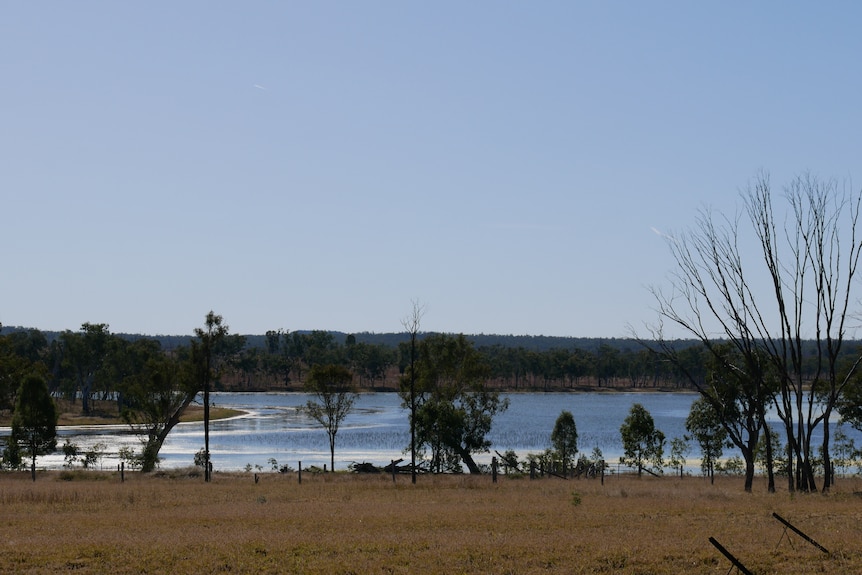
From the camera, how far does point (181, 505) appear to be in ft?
87.1

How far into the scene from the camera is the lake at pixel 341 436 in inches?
2768

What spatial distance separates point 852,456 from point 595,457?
17.9 meters

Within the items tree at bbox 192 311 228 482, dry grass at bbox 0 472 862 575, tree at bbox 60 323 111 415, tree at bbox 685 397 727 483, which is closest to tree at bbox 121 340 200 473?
tree at bbox 192 311 228 482

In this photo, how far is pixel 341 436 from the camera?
91688mm

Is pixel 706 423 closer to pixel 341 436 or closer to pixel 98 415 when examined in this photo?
pixel 341 436

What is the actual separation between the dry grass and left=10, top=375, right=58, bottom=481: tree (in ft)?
79.8

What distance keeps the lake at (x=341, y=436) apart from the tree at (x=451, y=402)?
802cm

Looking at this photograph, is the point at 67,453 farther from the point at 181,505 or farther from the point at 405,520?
the point at 405,520

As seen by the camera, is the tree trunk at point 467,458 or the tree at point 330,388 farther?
the tree at point 330,388

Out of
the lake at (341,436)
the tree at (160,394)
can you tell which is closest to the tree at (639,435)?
the lake at (341,436)

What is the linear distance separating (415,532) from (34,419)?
134 ft

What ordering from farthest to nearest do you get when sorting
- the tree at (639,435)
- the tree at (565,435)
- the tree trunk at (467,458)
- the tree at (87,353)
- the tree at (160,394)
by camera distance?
the tree at (87,353) → the tree at (565,435) → the tree at (160,394) → the tree at (639,435) → the tree trunk at (467,458)

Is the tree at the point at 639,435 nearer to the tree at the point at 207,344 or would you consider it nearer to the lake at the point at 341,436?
the lake at the point at 341,436

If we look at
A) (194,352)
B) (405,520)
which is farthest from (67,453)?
(405,520)
